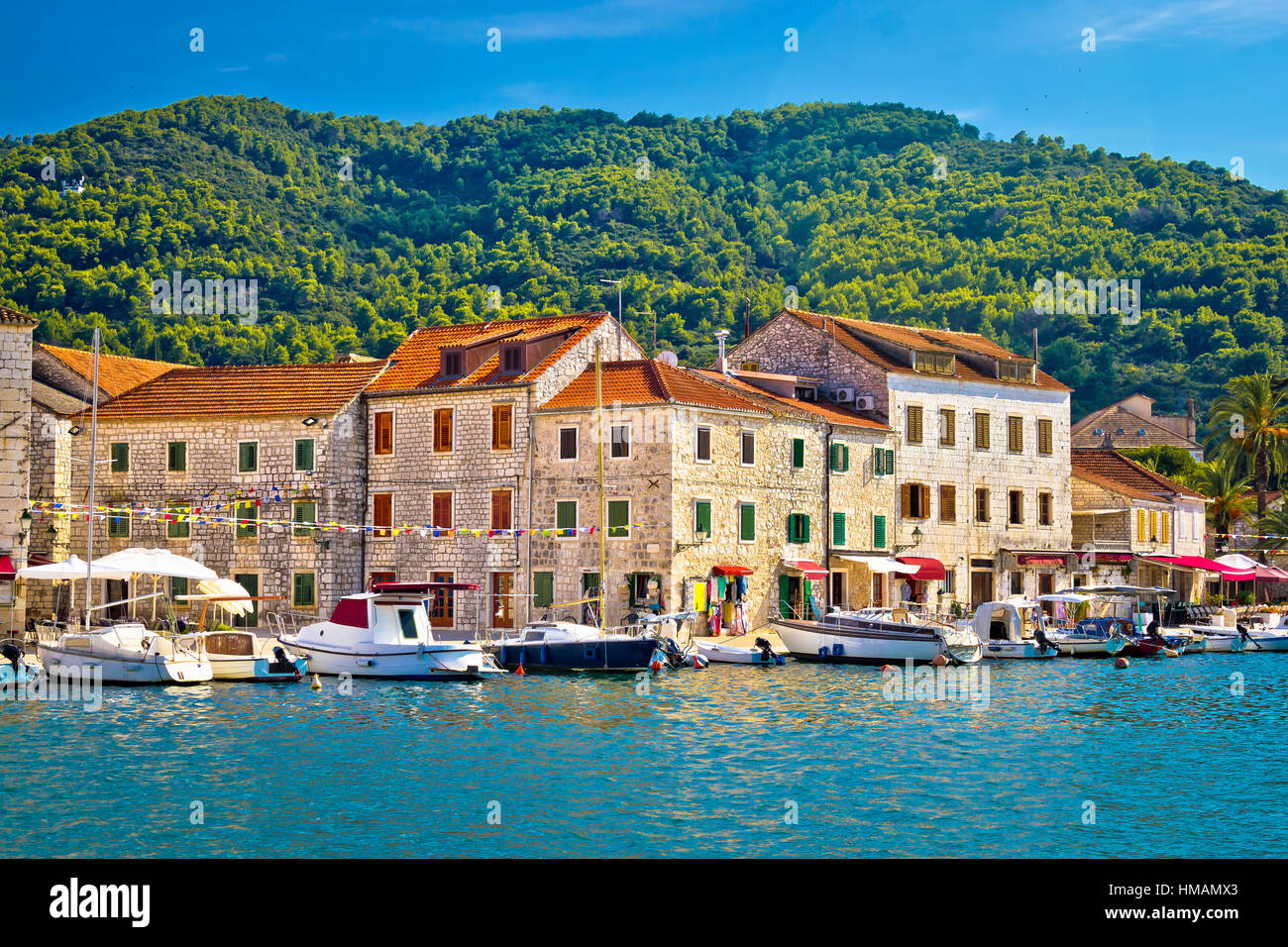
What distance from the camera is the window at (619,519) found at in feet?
163

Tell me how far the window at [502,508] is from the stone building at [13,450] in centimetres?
1588

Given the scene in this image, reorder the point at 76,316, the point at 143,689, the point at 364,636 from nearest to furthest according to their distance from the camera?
the point at 143,689 → the point at 364,636 → the point at 76,316

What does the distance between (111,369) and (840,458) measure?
3033cm

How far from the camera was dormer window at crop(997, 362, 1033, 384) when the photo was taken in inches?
2461

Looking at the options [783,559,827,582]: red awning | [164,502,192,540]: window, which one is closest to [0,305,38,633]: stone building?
[164,502,192,540]: window

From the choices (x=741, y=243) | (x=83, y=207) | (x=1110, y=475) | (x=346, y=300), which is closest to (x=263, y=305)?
(x=346, y=300)

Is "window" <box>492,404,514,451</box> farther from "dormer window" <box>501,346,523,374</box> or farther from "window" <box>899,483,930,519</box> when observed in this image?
"window" <box>899,483,930,519</box>

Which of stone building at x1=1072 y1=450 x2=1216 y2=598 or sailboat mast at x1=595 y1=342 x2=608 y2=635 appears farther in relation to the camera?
stone building at x1=1072 y1=450 x2=1216 y2=598

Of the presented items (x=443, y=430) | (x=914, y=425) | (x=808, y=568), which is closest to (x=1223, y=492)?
(x=914, y=425)

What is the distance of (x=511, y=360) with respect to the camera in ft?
174

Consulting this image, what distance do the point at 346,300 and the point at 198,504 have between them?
59632 millimetres

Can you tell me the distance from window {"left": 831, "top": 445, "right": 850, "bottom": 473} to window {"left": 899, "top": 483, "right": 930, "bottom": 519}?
3.43 metres
